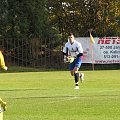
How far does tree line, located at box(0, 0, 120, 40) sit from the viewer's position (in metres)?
48.6

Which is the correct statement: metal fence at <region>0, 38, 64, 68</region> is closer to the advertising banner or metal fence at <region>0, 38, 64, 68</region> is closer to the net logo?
the advertising banner

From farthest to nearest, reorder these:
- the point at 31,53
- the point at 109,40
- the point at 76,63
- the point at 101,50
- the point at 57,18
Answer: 1. the point at 57,18
2. the point at 109,40
3. the point at 31,53
4. the point at 101,50
5. the point at 76,63

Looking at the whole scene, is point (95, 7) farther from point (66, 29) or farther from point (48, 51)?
point (48, 51)

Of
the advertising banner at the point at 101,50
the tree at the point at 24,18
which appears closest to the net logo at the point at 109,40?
the advertising banner at the point at 101,50

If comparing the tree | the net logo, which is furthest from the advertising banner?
the tree

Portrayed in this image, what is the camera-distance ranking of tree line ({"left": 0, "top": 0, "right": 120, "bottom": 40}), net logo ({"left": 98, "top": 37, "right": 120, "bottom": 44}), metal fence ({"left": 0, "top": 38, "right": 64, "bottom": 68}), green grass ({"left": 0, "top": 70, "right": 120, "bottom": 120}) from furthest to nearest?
tree line ({"left": 0, "top": 0, "right": 120, "bottom": 40}) → net logo ({"left": 98, "top": 37, "right": 120, "bottom": 44}) → metal fence ({"left": 0, "top": 38, "right": 64, "bottom": 68}) → green grass ({"left": 0, "top": 70, "right": 120, "bottom": 120})

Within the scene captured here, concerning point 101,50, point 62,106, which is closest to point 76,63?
point 62,106

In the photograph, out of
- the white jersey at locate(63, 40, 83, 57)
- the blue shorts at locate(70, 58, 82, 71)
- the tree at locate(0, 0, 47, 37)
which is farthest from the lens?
the tree at locate(0, 0, 47, 37)

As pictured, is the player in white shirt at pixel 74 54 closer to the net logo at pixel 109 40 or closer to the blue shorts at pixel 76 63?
the blue shorts at pixel 76 63

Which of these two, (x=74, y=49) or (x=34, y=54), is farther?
(x=34, y=54)

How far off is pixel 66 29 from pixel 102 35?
16.0 ft

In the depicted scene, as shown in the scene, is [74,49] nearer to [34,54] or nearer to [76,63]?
[76,63]

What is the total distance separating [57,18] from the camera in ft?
187

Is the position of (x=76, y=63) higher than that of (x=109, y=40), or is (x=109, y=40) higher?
(x=109, y=40)
